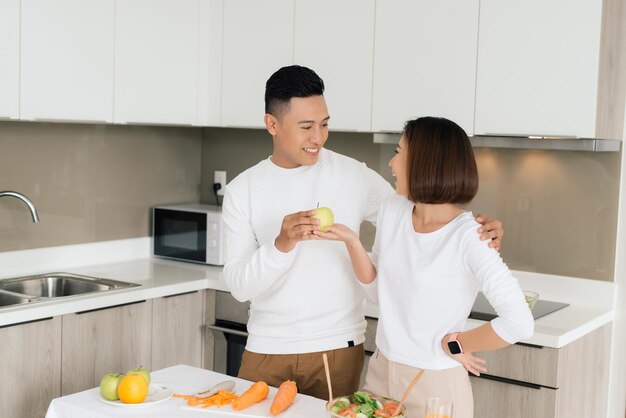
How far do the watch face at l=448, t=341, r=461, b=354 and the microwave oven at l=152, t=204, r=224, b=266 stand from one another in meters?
1.94

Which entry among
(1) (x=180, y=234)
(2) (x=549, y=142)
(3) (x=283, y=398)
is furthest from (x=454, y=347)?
(1) (x=180, y=234)

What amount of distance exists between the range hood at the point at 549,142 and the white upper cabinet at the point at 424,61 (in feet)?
0.29

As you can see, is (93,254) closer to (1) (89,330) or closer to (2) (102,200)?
(2) (102,200)

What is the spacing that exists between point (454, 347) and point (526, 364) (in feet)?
2.94

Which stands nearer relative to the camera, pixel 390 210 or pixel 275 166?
pixel 390 210

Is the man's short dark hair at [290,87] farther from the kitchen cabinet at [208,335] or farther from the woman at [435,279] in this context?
the kitchen cabinet at [208,335]

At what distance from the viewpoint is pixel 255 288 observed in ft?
7.37

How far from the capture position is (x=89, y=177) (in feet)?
12.3

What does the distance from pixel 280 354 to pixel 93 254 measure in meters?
1.74

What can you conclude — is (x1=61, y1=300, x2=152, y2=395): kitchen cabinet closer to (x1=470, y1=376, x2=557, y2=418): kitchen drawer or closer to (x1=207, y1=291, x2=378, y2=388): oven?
(x1=207, y1=291, x2=378, y2=388): oven

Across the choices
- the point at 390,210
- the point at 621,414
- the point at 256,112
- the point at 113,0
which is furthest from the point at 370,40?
the point at 621,414

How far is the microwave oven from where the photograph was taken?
380cm

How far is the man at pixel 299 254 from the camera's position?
2.31 m

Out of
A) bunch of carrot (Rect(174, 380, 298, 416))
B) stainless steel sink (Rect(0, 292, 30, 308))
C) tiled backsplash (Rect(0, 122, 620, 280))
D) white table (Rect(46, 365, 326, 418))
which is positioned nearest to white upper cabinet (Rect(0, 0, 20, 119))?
tiled backsplash (Rect(0, 122, 620, 280))
